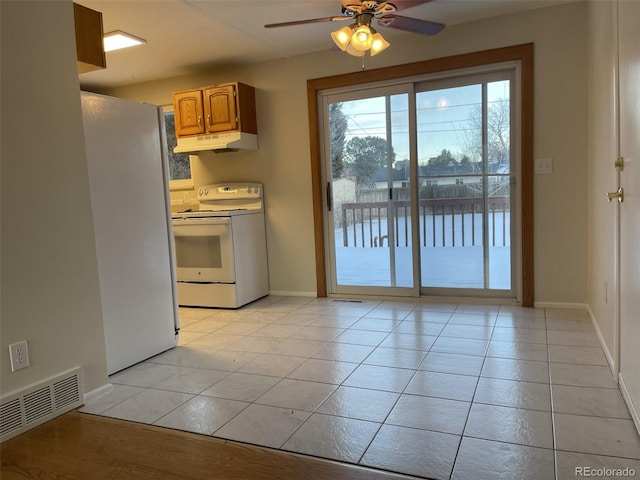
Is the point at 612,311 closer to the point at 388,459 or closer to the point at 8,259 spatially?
the point at 388,459

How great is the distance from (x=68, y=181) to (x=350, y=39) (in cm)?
188

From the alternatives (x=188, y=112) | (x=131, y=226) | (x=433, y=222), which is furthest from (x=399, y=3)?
(x=188, y=112)

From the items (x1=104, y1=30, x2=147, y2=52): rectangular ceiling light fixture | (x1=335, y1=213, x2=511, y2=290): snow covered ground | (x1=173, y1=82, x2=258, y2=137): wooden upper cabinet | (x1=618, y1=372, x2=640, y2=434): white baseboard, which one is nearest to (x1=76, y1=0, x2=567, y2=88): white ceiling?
(x1=104, y1=30, x2=147, y2=52): rectangular ceiling light fixture

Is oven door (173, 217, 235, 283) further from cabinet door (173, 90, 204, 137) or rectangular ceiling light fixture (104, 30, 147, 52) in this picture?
rectangular ceiling light fixture (104, 30, 147, 52)

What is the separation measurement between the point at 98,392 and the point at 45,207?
1.02 metres

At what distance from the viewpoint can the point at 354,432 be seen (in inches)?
74.9

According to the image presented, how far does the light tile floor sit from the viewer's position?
171cm

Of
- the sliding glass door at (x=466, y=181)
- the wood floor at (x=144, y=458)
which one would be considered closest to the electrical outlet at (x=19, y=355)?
the wood floor at (x=144, y=458)

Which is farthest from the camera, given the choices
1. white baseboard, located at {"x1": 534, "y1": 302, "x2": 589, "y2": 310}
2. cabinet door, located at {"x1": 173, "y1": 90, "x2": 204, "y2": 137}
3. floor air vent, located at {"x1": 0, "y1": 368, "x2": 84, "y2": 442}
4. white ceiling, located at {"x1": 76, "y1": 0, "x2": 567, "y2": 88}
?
cabinet door, located at {"x1": 173, "y1": 90, "x2": 204, "y2": 137}

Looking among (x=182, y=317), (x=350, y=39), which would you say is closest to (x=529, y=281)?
(x=350, y=39)

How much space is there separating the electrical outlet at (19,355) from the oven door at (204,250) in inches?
87.2

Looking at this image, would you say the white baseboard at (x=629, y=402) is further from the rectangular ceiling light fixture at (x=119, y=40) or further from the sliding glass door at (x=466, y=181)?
the rectangular ceiling light fixture at (x=119, y=40)

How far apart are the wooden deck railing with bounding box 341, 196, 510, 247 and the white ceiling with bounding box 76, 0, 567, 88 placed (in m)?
1.51

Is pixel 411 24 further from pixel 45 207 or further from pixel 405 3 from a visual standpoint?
pixel 45 207
